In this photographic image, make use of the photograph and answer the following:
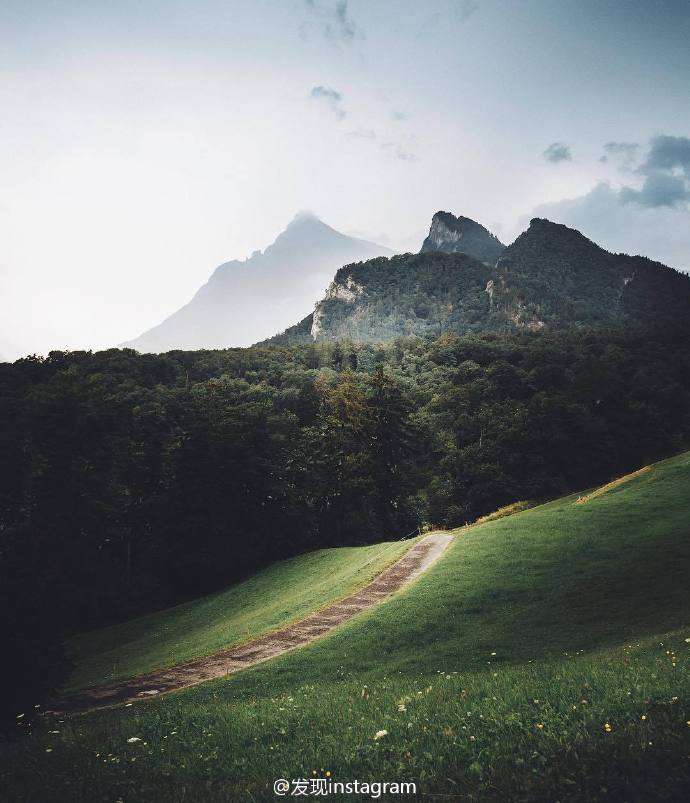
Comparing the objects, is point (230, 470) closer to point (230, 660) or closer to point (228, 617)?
point (228, 617)

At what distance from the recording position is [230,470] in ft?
158

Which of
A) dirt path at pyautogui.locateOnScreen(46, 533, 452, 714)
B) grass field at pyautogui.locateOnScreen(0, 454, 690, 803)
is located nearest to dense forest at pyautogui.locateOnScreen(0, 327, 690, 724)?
dirt path at pyautogui.locateOnScreen(46, 533, 452, 714)

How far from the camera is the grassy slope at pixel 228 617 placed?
22562mm

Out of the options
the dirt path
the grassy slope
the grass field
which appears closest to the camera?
the grass field

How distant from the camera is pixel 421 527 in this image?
2386 inches

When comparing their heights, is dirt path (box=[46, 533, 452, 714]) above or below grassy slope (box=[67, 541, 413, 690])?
above

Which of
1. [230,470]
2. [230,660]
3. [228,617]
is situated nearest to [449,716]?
[230,660]

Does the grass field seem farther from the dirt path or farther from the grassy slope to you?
the grassy slope

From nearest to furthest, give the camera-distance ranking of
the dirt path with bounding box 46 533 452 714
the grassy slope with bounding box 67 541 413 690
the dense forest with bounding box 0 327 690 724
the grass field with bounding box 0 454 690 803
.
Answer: the grass field with bounding box 0 454 690 803 < the dirt path with bounding box 46 533 452 714 < the grassy slope with bounding box 67 541 413 690 < the dense forest with bounding box 0 327 690 724

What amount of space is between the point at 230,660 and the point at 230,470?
31.2m

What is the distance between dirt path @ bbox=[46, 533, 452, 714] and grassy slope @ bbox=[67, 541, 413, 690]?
1.35m

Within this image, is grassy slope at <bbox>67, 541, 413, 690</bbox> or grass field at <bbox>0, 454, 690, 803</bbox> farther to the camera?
grassy slope at <bbox>67, 541, 413, 690</bbox>

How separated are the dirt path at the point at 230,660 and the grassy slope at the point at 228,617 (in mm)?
1354

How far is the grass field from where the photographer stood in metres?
5.45
